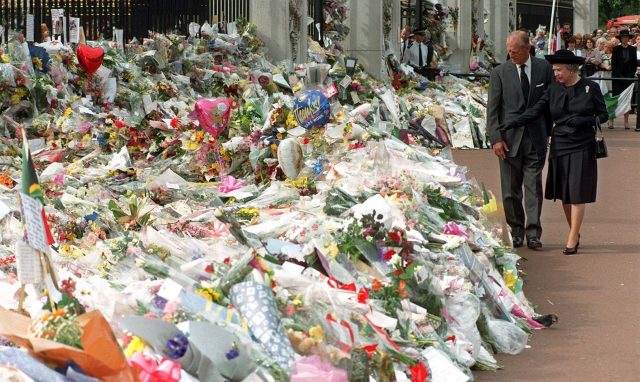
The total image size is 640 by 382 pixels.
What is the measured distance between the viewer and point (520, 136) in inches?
443

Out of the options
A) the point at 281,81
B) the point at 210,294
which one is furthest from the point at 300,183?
the point at 281,81

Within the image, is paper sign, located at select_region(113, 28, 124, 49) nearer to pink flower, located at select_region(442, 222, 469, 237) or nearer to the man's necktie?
the man's necktie

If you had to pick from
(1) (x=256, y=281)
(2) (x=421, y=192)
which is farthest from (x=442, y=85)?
(1) (x=256, y=281)

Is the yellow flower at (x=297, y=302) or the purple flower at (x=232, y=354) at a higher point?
the yellow flower at (x=297, y=302)

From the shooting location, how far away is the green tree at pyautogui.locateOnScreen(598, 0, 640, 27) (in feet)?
201

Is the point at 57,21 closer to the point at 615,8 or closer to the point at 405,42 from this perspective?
the point at 405,42

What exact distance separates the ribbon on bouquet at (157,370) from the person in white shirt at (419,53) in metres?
22.0

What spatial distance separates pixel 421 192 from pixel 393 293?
2.55 metres

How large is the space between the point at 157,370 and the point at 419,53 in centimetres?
2248

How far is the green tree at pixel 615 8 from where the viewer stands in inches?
2418

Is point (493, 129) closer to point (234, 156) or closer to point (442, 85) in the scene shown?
point (234, 156)

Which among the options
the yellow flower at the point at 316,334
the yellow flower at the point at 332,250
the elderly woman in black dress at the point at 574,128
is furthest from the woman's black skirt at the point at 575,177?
the yellow flower at the point at 316,334

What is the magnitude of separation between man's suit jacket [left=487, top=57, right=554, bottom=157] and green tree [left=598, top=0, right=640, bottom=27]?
50.0 meters

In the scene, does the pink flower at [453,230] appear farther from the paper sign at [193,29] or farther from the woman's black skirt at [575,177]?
the paper sign at [193,29]
